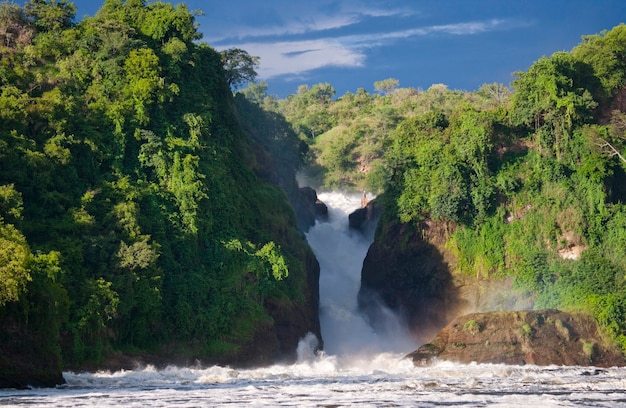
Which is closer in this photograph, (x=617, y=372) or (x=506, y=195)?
(x=617, y=372)

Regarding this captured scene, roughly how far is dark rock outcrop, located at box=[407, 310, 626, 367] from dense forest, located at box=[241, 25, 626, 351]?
13.5 feet

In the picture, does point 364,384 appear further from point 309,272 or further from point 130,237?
point 309,272

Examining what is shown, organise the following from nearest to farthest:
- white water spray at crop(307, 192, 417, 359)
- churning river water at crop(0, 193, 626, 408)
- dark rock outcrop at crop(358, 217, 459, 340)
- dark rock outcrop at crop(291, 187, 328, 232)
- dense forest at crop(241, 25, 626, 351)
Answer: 1. churning river water at crop(0, 193, 626, 408)
2. dense forest at crop(241, 25, 626, 351)
3. white water spray at crop(307, 192, 417, 359)
4. dark rock outcrop at crop(358, 217, 459, 340)
5. dark rock outcrop at crop(291, 187, 328, 232)

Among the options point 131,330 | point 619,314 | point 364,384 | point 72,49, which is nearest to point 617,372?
point 619,314

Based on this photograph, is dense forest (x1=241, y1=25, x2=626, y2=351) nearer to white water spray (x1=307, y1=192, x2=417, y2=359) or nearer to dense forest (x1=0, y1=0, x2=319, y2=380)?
white water spray (x1=307, y1=192, x2=417, y2=359)

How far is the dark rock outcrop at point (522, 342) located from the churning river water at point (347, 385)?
95 centimetres

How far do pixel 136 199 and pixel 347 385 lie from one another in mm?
15158

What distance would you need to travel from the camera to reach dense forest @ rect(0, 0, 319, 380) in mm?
35906

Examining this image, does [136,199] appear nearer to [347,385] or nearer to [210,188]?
[210,188]

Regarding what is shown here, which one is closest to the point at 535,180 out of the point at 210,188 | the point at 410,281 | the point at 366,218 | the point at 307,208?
the point at 410,281

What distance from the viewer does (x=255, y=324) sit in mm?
42188

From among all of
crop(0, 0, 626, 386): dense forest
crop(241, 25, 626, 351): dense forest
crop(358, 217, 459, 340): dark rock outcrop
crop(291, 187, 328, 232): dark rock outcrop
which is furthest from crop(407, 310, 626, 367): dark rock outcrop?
crop(291, 187, 328, 232): dark rock outcrop

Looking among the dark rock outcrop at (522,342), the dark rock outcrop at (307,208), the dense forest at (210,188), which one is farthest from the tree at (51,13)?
the dark rock outcrop at (522,342)

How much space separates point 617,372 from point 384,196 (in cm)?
2034
